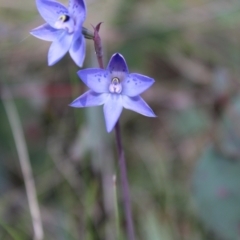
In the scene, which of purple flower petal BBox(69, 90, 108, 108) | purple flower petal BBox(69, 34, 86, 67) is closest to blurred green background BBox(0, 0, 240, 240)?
purple flower petal BBox(69, 90, 108, 108)

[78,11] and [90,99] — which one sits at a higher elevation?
[78,11]

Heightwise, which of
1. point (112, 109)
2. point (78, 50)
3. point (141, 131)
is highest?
point (78, 50)

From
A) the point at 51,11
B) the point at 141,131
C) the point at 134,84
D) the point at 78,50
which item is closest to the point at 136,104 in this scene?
the point at 134,84

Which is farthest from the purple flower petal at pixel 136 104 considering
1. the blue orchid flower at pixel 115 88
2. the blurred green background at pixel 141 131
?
the blurred green background at pixel 141 131

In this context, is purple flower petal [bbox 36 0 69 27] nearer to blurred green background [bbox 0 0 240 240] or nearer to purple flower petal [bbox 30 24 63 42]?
purple flower petal [bbox 30 24 63 42]

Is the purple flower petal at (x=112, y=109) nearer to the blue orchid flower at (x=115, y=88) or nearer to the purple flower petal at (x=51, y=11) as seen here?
the blue orchid flower at (x=115, y=88)

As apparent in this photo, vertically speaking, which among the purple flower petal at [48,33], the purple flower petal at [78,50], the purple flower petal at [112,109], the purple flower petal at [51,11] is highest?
the purple flower petal at [51,11]

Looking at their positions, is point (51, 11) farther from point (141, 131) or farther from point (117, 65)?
point (141, 131)
